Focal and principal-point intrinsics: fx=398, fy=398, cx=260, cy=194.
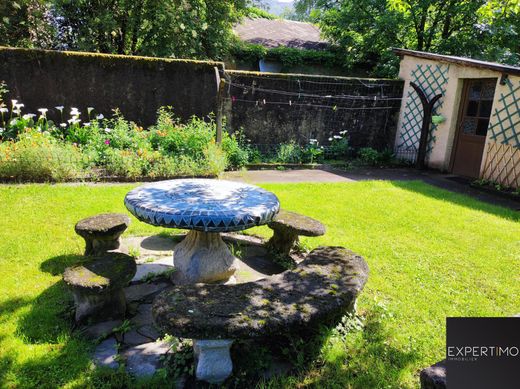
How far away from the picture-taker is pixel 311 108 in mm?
10859

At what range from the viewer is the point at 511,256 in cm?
502

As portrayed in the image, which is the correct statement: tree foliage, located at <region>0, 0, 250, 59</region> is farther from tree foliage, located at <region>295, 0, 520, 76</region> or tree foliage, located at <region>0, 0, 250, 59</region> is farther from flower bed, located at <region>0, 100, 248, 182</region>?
tree foliage, located at <region>295, 0, 520, 76</region>

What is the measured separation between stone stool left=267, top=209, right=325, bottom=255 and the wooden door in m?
7.02

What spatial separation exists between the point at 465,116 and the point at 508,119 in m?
1.33

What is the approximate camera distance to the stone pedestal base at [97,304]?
3096 millimetres

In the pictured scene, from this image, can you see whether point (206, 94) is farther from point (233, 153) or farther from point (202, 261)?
point (202, 261)

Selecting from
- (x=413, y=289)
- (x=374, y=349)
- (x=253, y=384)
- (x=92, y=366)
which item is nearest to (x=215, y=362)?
(x=253, y=384)

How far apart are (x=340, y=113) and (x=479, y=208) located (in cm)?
506

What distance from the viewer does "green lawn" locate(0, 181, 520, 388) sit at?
2750mm

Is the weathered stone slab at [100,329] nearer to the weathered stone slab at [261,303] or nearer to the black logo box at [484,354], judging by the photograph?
the weathered stone slab at [261,303]

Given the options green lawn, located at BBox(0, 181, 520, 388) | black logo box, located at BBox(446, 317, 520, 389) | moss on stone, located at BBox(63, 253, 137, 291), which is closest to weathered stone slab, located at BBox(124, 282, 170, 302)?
moss on stone, located at BBox(63, 253, 137, 291)

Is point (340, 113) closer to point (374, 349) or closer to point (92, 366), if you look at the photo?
point (374, 349)

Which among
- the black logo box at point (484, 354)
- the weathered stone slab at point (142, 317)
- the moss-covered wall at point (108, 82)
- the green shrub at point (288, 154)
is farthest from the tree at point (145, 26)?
the black logo box at point (484, 354)

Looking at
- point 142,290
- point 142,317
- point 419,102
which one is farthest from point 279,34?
point 142,317
